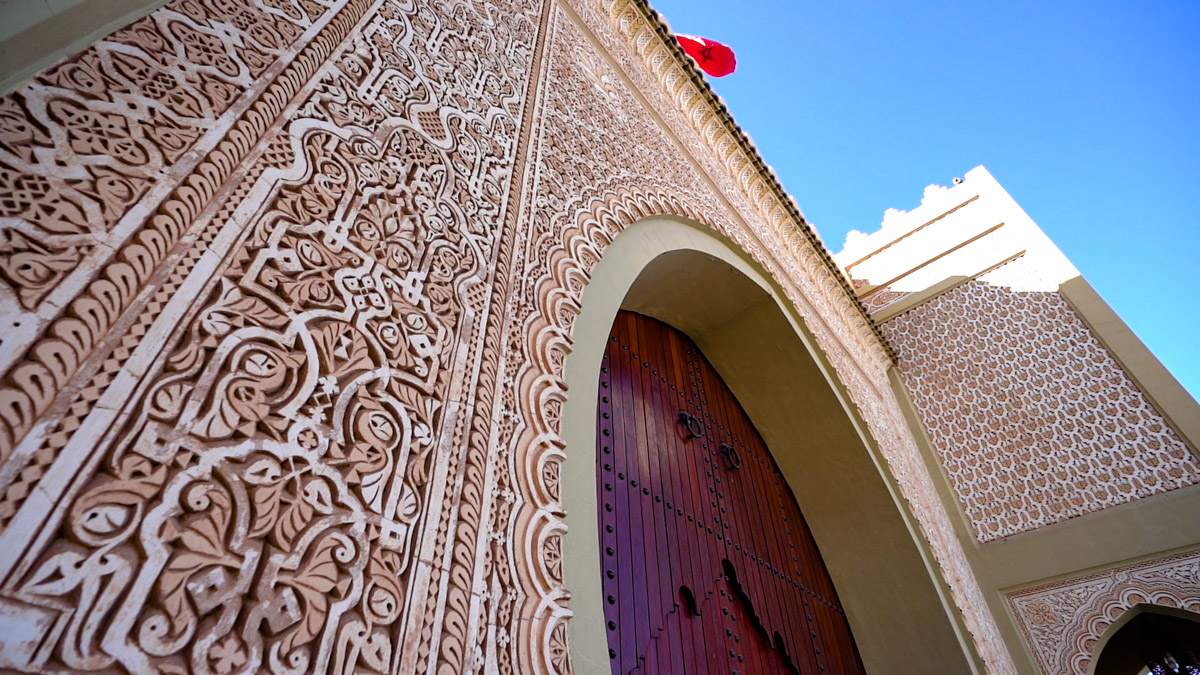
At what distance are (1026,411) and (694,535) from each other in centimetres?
Result: 215

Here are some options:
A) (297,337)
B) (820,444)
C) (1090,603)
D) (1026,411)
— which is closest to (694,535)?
(820,444)

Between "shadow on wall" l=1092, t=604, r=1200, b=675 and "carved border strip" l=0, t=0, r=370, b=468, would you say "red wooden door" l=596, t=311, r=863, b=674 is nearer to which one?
"carved border strip" l=0, t=0, r=370, b=468

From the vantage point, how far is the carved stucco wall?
0.40 metres

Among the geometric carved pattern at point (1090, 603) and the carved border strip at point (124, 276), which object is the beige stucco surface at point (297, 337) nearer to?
the carved border strip at point (124, 276)

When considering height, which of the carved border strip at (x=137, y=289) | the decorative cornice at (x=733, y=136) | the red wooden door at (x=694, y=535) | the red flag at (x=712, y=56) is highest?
the red flag at (x=712, y=56)

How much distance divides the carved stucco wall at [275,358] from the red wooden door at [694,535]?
51 centimetres

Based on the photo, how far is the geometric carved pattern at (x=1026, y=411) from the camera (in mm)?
2557

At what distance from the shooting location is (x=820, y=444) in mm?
2332

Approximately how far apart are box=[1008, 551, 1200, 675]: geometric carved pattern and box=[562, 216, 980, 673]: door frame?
24.2 inches

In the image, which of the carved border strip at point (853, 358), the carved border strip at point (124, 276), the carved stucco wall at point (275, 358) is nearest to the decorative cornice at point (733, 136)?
the carved border strip at point (853, 358)

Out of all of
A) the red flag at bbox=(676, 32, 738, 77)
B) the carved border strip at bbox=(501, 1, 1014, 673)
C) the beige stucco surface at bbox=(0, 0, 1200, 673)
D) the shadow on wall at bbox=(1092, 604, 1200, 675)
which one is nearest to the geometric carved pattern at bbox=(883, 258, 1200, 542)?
the carved border strip at bbox=(501, 1, 1014, 673)

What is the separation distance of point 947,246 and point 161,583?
4.01 m

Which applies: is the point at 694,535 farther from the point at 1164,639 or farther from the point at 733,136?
the point at 1164,639

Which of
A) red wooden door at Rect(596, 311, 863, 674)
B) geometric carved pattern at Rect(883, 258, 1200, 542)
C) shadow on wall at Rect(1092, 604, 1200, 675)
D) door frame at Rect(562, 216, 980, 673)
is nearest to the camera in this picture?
red wooden door at Rect(596, 311, 863, 674)
